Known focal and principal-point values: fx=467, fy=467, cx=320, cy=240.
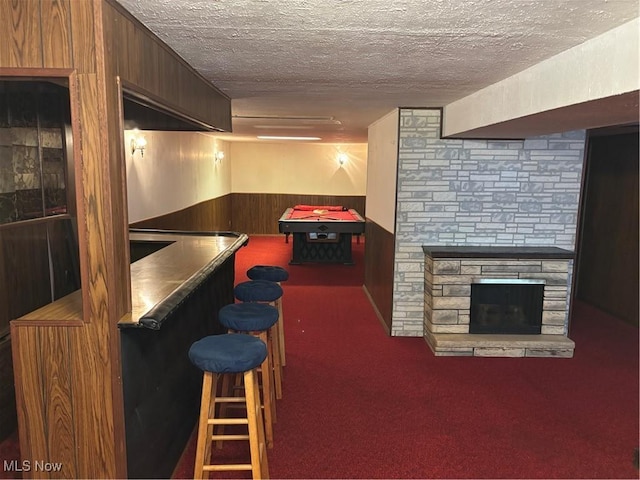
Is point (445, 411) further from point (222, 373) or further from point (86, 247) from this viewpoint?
point (86, 247)

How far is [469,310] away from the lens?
4160 millimetres

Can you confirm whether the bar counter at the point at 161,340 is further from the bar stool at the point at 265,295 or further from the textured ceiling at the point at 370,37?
the textured ceiling at the point at 370,37

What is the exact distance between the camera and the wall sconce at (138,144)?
187 inches

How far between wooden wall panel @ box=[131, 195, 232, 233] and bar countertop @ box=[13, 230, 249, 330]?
1190 mm

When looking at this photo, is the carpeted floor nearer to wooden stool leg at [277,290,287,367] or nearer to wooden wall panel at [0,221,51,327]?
wooden stool leg at [277,290,287,367]

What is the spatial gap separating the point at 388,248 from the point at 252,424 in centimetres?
283

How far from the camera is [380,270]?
5109 mm

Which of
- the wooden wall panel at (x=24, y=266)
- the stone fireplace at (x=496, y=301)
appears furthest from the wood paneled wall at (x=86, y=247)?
the stone fireplace at (x=496, y=301)

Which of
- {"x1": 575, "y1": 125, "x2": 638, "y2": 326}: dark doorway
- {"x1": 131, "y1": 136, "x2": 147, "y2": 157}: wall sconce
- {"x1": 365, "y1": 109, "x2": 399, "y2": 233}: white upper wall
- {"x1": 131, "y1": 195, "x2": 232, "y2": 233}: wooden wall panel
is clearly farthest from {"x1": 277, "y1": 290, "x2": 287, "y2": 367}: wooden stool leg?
{"x1": 575, "y1": 125, "x2": 638, "y2": 326}: dark doorway

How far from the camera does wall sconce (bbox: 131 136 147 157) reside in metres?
4.76

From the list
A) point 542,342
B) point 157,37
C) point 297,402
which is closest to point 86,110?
point 157,37

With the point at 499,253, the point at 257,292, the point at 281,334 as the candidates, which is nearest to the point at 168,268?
the point at 257,292

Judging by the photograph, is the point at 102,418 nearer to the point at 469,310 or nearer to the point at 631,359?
the point at 469,310

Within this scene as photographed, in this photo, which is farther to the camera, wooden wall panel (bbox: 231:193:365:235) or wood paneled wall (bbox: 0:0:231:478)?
wooden wall panel (bbox: 231:193:365:235)
